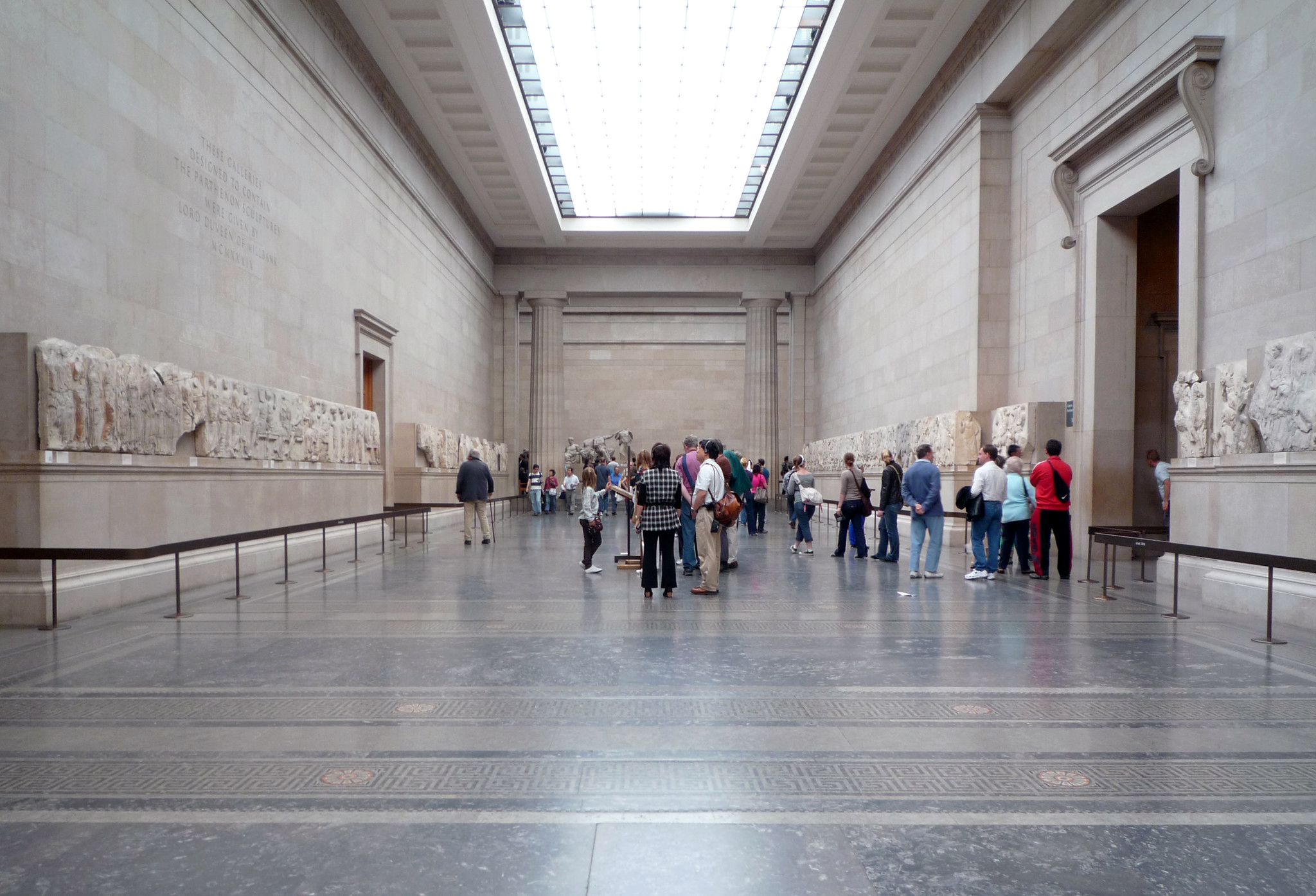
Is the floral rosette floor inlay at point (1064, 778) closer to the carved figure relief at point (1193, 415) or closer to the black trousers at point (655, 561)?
→ the black trousers at point (655, 561)

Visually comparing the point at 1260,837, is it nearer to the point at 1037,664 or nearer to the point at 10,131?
the point at 1037,664

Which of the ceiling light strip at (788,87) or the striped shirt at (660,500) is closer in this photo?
the striped shirt at (660,500)

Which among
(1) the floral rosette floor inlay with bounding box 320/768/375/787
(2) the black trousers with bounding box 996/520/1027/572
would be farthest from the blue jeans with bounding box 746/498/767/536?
(1) the floral rosette floor inlay with bounding box 320/768/375/787

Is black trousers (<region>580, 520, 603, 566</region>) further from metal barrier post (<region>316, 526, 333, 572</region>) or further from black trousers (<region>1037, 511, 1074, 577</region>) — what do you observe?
black trousers (<region>1037, 511, 1074, 577</region>)

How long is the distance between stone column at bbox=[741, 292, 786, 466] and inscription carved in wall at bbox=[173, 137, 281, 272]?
19.3 metres

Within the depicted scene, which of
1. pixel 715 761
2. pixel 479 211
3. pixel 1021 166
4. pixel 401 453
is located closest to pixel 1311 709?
pixel 715 761

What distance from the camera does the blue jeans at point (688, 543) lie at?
10.7m

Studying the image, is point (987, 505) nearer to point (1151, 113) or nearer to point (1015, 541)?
point (1015, 541)

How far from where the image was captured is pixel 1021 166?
14.1m

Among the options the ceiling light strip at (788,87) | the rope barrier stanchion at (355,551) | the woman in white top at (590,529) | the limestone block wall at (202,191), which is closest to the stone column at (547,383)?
the ceiling light strip at (788,87)

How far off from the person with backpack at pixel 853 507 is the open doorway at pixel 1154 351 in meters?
4.05

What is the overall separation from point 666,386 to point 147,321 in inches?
961

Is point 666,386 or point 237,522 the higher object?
point 666,386

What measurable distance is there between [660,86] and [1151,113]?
1045 centimetres
